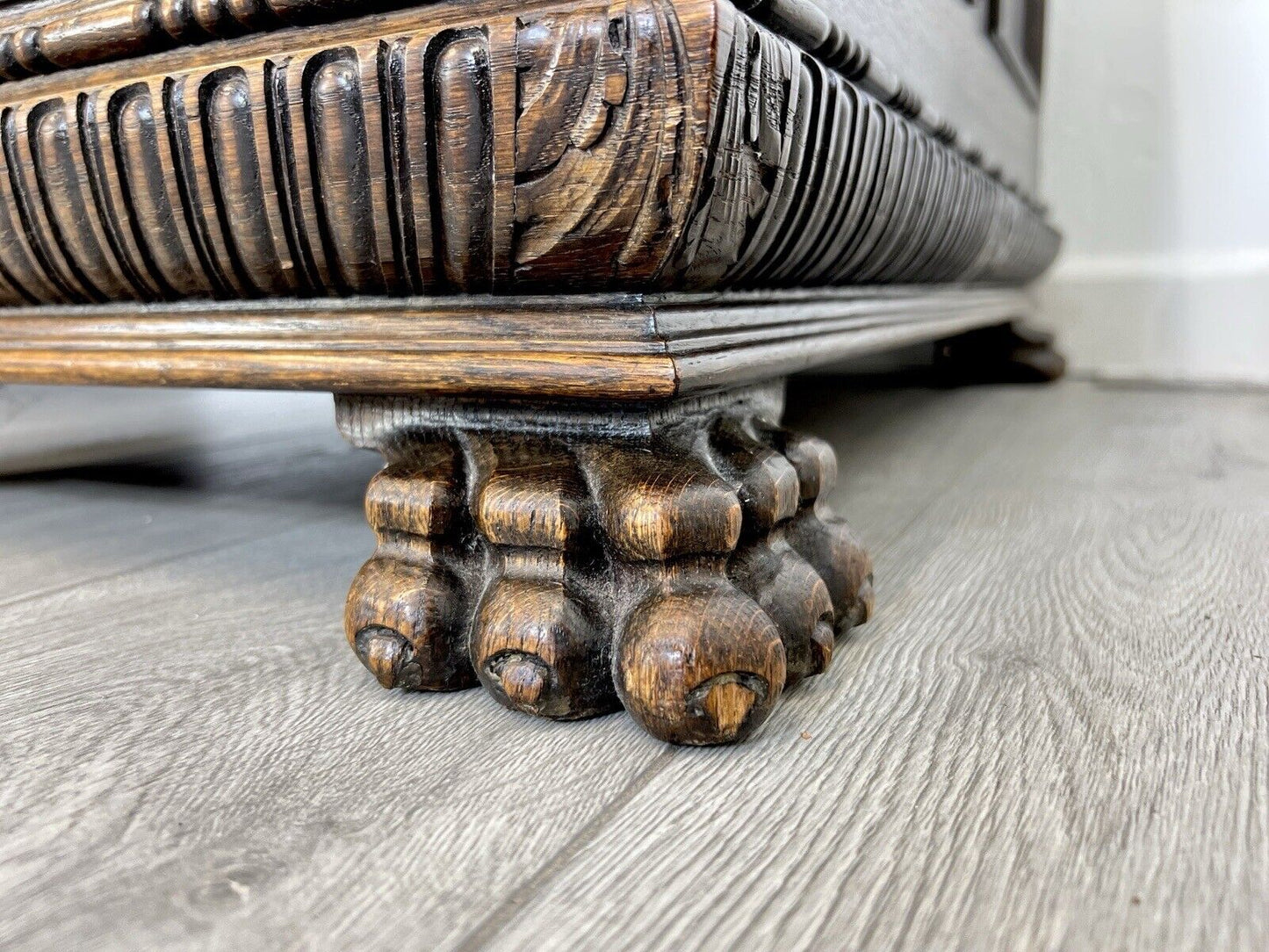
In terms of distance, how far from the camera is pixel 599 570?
1.23ft

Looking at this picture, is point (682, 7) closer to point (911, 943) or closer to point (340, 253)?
point (340, 253)

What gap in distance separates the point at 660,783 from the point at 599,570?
9 centimetres

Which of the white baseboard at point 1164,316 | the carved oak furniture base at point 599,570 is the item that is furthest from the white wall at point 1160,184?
the carved oak furniture base at point 599,570

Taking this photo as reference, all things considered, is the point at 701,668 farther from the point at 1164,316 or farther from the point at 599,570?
the point at 1164,316

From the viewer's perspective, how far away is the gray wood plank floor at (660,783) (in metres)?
0.25

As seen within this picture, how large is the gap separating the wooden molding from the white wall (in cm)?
121

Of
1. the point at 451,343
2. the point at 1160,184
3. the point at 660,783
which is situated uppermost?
the point at 1160,184

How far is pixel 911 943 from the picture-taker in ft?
0.77

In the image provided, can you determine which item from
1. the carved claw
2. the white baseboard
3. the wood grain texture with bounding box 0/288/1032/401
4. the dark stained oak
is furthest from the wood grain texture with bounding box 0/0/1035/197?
the white baseboard

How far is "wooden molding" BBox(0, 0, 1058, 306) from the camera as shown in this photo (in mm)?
331

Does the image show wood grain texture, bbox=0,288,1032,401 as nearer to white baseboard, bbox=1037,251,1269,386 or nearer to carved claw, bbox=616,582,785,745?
carved claw, bbox=616,582,785,745

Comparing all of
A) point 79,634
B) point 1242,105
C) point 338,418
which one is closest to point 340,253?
point 338,418

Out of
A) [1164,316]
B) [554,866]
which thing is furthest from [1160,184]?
[554,866]

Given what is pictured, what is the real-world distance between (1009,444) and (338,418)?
0.75m
